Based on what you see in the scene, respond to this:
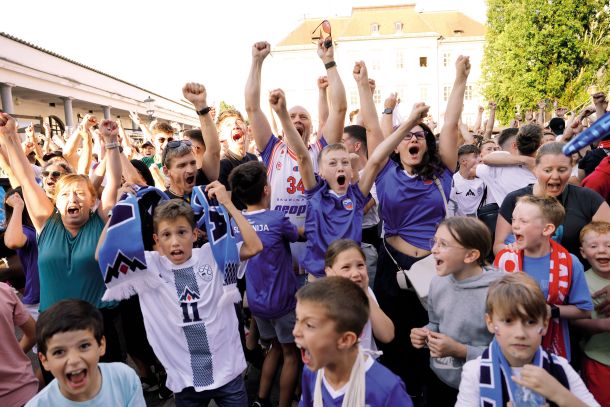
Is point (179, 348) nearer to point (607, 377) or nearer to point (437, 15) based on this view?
point (607, 377)

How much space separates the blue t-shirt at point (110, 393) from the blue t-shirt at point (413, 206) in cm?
208

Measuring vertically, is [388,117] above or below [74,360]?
above

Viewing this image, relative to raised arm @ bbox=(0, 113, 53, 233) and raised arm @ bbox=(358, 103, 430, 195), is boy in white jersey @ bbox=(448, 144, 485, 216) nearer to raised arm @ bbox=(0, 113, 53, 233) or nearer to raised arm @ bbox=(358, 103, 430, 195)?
raised arm @ bbox=(358, 103, 430, 195)

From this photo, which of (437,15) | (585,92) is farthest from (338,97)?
(437,15)

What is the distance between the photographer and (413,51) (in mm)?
50375

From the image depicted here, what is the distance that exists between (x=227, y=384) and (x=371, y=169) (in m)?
1.76

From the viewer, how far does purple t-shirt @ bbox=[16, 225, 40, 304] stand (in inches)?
140

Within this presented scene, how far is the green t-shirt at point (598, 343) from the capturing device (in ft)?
8.54

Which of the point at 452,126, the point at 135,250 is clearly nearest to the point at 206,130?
the point at 135,250

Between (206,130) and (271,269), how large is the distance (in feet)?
4.13

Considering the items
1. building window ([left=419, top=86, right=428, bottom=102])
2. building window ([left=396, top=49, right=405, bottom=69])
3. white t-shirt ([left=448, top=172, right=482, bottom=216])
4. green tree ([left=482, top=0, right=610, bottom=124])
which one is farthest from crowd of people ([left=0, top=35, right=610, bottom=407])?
building window ([left=396, top=49, right=405, bottom=69])

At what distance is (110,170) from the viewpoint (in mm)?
3254

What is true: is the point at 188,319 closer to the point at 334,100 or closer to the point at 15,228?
the point at 15,228

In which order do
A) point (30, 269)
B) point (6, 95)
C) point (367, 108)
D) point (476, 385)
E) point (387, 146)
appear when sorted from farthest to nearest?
point (6, 95) < point (367, 108) < point (30, 269) < point (387, 146) < point (476, 385)
